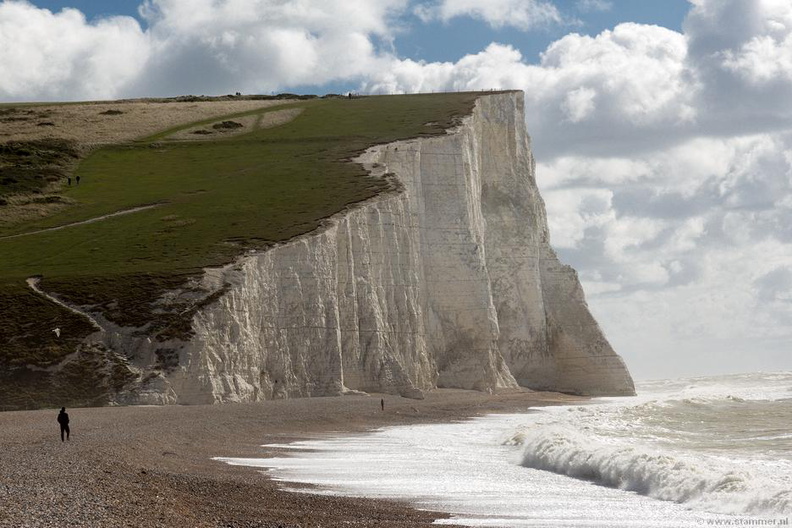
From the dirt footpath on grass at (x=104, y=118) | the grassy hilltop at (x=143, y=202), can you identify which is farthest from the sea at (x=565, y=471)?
the dirt footpath on grass at (x=104, y=118)

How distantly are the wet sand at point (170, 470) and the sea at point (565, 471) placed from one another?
4.20 ft

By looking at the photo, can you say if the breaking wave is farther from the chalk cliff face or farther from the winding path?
the winding path

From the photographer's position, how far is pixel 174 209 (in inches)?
2190

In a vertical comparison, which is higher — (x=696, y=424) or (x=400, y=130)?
(x=400, y=130)

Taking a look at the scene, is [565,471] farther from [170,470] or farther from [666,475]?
[170,470]

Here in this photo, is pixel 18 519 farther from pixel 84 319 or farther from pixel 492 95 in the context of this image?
pixel 492 95

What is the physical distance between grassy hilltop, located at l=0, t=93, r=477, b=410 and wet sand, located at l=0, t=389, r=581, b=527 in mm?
4400

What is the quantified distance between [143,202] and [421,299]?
646 inches

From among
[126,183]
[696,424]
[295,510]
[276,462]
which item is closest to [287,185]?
[126,183]

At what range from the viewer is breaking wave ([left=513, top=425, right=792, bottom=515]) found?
1766 centimetres

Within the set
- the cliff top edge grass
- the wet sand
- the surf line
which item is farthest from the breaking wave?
the surf line

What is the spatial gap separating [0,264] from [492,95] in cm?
3538

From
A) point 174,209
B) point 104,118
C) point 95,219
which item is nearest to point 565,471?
point 174,209

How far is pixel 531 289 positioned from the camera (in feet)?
210
